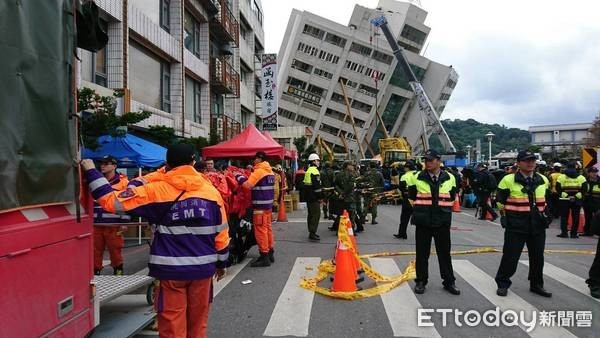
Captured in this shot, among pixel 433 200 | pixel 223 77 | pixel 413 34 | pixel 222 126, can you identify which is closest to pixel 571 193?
pixel 433 200

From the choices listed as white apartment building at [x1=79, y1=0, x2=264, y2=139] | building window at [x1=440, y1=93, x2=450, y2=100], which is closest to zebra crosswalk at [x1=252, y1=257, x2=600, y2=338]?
white apartment building at [x1=79, y1=0, x2=264, y2=139]

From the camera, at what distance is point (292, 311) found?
5.41 metres

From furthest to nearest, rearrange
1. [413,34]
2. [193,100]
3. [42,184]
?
1. [413,34]
2. [193,100]
3. [42,184]

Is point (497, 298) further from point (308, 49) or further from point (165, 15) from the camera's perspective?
point (308, 49)

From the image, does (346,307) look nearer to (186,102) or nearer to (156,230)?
(156,230)

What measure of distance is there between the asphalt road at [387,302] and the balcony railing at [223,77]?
46.6 ft

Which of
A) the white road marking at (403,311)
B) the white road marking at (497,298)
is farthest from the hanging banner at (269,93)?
the white road marking at (403,311)

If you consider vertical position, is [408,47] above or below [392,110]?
above

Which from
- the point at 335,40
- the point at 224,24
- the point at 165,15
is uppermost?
the point at 335,40

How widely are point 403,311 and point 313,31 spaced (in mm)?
62961

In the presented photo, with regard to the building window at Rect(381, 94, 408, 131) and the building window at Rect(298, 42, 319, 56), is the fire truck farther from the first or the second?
the building window at Rect(381, 94, 408, 131)

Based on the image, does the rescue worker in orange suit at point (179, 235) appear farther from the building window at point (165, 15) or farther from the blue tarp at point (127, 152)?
the building window at point (165, 15)

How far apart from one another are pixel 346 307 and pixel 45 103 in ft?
13.8

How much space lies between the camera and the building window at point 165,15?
1706 cm
